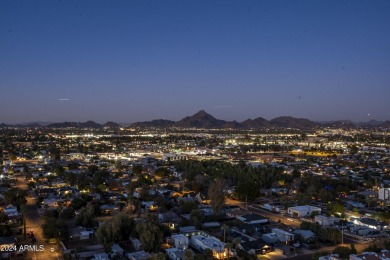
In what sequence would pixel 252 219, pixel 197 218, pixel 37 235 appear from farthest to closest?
pixel 252 219 < pixel 197 218 < pixel 37 235

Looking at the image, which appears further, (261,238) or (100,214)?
(100,214)

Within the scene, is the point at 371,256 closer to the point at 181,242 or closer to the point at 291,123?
the point at 181,242

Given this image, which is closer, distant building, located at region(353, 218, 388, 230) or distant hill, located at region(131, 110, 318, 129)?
distant building, located at region(353, 218, 388, 230)


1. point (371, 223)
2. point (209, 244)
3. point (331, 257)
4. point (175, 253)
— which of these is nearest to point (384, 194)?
point (371, 223)

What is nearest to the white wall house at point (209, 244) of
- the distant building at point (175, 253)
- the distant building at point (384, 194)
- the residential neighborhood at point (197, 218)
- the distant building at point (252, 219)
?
the residential neighborhood at point (197, 218)

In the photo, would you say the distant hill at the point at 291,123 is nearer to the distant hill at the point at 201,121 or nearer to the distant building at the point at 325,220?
the distant hill at the point at 201,121

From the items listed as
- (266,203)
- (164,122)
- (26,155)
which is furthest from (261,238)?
(164,122)

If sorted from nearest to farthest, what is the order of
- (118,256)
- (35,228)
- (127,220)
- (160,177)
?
(118,256) < (127,220) < (35,228) < (160,177)

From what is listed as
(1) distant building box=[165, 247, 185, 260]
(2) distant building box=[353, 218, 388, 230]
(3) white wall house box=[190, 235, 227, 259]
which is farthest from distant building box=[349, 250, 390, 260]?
(1) distant building box=[165, 247, 185, 260]

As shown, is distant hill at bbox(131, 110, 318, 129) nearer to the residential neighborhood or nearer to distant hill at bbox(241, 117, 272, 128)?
distant hill at bbox(241, 117, 272, 128)

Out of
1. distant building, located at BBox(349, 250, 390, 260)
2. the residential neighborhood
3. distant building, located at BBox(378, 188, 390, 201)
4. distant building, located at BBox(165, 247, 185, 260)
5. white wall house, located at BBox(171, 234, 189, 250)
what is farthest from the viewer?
distant building, located at BBox(378, 188, 390, 201)

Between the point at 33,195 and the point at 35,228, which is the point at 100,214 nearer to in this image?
the point at 35,228
